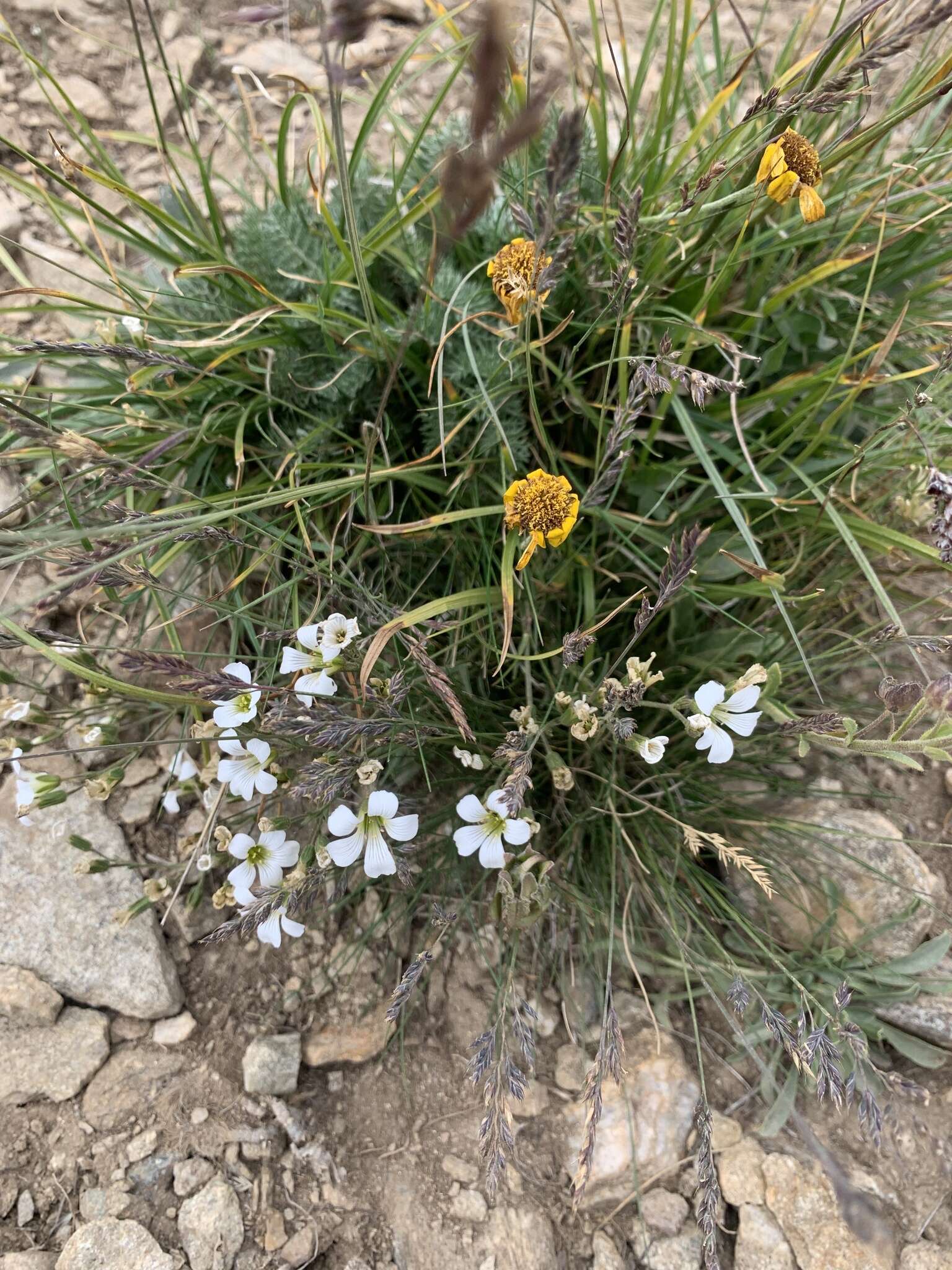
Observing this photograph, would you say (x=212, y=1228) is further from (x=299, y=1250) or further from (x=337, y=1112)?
(x=337, y=1112)

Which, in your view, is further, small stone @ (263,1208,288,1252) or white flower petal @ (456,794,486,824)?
small stone @ (263,1208,288,1252)

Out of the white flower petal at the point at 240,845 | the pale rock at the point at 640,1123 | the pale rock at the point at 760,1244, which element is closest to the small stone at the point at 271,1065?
the white flower petal at the point at 240,845

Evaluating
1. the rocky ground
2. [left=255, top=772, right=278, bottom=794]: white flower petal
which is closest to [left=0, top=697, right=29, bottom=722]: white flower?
the rocky ground

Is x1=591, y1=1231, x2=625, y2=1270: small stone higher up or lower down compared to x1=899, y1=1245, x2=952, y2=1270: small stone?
higher up

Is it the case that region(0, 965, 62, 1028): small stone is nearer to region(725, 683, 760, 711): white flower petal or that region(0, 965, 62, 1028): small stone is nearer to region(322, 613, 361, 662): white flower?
region(322, 613, 361, 662): white flower

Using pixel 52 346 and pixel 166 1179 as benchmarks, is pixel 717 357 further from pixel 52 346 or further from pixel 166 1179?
pixel 166 1179

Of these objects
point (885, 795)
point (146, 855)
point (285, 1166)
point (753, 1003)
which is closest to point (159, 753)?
point (146, 855)

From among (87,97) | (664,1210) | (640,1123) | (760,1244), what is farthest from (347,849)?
(87,97)
